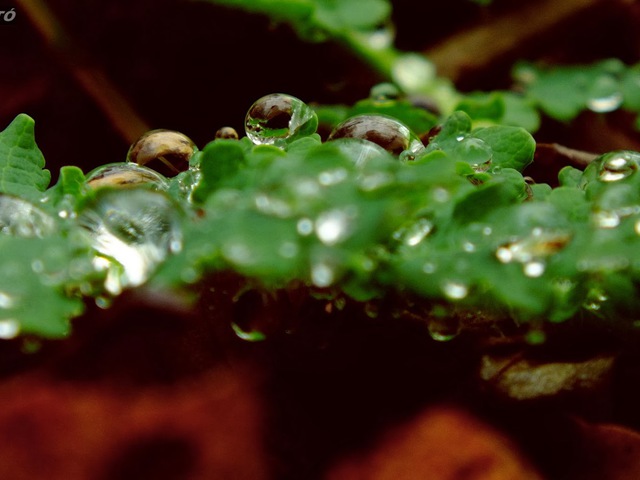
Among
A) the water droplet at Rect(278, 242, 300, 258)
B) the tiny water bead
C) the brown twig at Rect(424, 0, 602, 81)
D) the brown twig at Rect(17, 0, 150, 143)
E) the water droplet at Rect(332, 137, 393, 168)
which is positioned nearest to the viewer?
the water droplet at Rect(278, 242, 300, 258)

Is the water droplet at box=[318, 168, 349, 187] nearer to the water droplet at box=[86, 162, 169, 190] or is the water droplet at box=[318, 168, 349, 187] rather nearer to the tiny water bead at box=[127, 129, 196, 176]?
the water droplet at box=[86, 162, 169, 190]

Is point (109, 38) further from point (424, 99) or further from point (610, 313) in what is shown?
point (610, 313)

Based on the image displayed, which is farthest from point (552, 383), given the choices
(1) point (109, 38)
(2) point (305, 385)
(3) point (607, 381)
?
(1) point (109, 38)

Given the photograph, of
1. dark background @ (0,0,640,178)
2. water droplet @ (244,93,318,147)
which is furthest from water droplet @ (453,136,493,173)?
dark background @ (0,0,640,178)

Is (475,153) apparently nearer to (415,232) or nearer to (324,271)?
(415,232)

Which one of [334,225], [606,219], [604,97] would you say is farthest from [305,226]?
[604,97]

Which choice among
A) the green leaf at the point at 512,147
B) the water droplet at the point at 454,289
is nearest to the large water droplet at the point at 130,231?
the water droplet at the point at 454,289

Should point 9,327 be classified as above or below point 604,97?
above
